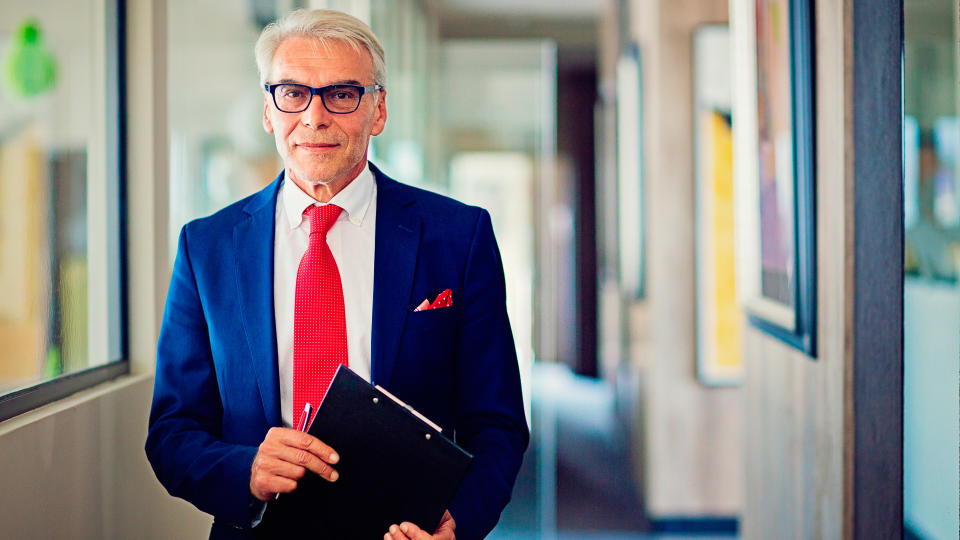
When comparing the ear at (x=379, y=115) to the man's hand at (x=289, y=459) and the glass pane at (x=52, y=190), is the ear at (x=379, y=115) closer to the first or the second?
the man's hand at (x=289, y=459)

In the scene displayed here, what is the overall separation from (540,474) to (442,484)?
4.33m

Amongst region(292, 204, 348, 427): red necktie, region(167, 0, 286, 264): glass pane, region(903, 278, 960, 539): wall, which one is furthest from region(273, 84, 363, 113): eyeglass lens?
region(903, 278, 960, 539): wall

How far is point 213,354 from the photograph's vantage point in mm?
1444

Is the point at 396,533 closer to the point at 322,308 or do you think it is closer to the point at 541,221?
the point at 322,308

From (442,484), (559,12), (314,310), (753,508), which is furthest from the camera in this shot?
(559,12)

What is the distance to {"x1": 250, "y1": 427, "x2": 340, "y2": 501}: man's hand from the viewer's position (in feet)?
4.17

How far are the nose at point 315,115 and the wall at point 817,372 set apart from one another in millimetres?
1142

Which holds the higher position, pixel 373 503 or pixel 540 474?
pixel 373 503

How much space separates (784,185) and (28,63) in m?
1.88

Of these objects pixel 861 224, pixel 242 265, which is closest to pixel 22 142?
pixel 242 265

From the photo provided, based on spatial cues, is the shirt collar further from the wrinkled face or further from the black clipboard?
the black clipboard

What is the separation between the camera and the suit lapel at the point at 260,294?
1.40 meters

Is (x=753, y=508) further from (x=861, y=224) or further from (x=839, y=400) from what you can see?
(x=861, y=224)

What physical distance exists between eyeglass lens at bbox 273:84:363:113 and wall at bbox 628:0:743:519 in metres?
3.30
